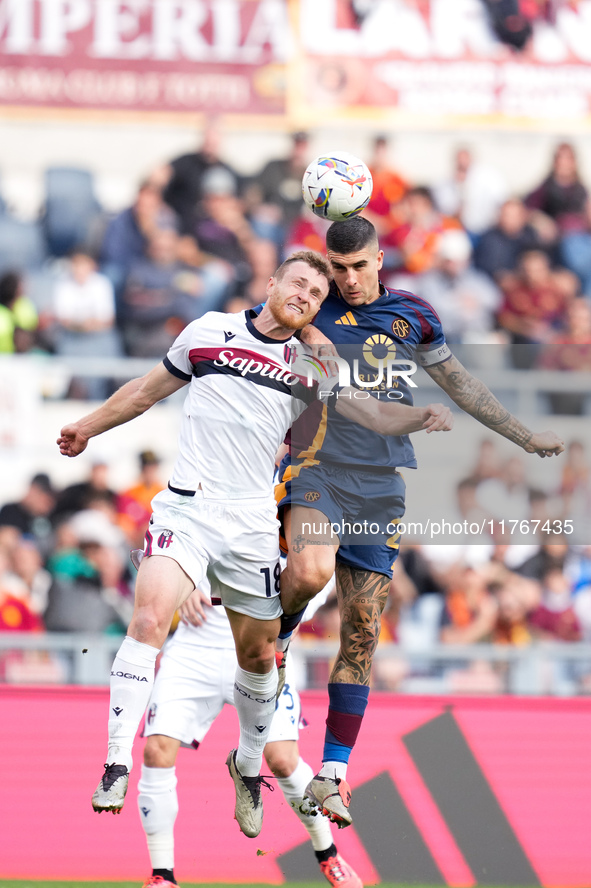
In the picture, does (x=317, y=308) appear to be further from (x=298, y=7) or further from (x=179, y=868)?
(x=298, y=7)

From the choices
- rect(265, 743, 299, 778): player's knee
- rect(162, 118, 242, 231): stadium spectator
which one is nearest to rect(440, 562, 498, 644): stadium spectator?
rect(265, 743, 299, 778): player's knee

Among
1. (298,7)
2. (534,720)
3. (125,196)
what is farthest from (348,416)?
Answer: (298,7)

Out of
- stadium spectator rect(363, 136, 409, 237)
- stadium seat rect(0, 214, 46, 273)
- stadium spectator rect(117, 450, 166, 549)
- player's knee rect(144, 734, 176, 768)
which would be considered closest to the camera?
player's knee rect(144, 734, 176, 768)

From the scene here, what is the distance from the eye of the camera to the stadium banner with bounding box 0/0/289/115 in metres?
14.4

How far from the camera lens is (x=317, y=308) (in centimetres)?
623

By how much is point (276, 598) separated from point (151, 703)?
1368 mm

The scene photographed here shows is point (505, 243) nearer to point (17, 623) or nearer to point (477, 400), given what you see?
point (17, 623)

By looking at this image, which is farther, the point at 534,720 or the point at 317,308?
the point at 534,720

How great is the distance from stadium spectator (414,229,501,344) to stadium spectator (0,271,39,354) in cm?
402

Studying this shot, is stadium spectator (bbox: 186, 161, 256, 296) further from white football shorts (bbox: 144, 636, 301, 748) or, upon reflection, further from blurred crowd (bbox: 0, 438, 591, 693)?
white football shorts (bbox: 144, 636, 301, 748)

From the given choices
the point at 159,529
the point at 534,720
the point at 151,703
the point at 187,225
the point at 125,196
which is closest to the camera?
the point at 159,529

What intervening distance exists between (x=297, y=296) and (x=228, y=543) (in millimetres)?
1289

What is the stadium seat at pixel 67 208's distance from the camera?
13477mm

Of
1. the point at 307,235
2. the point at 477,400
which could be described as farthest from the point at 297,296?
the point at 307,235
